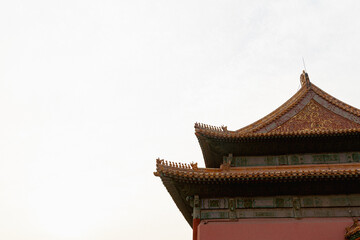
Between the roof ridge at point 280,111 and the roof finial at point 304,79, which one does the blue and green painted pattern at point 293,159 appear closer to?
the roof ridge at point 280,111

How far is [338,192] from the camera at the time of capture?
41.4ft

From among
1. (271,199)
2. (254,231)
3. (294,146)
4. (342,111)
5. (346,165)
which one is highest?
(342,111)

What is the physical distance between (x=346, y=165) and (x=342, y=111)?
11.1 ft

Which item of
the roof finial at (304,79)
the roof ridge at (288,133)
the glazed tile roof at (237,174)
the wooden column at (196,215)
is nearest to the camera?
the glazed tile roof at (237,174)

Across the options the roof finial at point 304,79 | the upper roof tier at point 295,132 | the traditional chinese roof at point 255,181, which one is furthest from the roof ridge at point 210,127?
the roof finial at point 304,79

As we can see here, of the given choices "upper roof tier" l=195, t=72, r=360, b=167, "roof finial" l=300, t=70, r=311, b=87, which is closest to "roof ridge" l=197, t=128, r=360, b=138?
"upper roof tier" l=195, t=72, r=360, b=167

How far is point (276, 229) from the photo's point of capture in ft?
40.1

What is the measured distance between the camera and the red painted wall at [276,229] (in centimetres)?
1197

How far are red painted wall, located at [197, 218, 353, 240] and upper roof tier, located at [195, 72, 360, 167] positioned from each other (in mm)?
3816

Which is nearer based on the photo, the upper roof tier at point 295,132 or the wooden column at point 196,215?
the wooden column at point 196,215

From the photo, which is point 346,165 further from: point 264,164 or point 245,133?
point 245,133

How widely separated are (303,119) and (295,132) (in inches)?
81.6

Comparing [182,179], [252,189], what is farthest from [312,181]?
[182,179]

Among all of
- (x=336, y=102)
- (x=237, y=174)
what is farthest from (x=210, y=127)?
(x=336, y=102)
